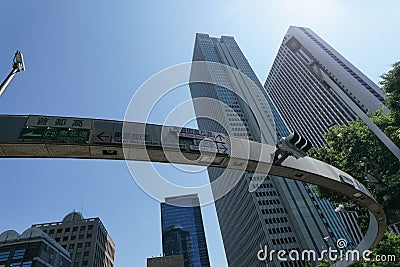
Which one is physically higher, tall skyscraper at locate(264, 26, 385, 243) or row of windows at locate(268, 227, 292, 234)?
tall skyscraper at locate(264, 26, 385, 243)

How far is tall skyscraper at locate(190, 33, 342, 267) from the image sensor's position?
68.8 meters

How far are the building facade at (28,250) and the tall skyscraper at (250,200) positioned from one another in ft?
145

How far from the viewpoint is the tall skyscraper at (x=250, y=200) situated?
68.8 metres

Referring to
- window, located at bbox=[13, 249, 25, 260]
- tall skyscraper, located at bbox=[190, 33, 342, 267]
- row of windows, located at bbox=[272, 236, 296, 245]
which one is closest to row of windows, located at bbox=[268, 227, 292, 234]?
tall skyscraper, located at bbox=[190, 33, 342, 267]

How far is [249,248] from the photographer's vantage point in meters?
83.5

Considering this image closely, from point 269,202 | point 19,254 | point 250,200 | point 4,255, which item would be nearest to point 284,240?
point 269,202

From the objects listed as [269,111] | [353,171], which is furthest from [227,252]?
[353,171]

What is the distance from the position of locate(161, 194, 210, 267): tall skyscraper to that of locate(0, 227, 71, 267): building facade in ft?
251

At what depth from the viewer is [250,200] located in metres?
83.6

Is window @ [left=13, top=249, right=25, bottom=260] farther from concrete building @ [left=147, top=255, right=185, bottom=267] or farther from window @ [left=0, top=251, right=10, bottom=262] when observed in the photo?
concrete building @ [left=147, top=255, right=185, bottom=267]

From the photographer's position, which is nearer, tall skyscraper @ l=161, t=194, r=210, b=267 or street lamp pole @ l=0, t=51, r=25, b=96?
street lamp pole @ l=0, t=51, r=25, b=96

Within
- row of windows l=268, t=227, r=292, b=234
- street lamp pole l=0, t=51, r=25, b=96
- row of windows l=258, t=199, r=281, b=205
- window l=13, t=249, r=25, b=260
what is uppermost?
row of windows l=258, t=199, r=281, b=205

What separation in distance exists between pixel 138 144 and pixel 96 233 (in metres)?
69.2

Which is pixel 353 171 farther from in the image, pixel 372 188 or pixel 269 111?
pixel 269 111
